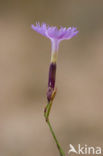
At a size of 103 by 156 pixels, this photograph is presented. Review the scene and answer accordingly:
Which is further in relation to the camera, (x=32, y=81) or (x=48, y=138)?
(x=32, y=81)

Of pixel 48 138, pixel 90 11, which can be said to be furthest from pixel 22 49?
pixel 48 138

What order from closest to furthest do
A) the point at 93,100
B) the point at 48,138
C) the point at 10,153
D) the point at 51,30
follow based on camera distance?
the point at 51,30 → the point at 10,153 → the point at 48,138 → the point at 93,100

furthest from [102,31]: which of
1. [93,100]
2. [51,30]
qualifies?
[51,30]

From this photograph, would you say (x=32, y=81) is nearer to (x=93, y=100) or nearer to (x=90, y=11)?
(x=93, y=100)

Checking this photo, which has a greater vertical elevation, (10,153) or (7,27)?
(7,27)

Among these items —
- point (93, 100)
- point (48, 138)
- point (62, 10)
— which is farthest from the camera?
point (62, 10)

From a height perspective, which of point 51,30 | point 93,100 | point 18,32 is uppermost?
point 18,32
